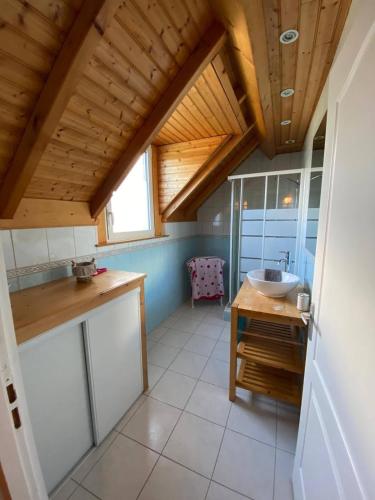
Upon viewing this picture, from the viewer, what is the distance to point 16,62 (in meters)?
0.77

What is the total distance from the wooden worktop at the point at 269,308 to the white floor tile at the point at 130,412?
3.41 ft

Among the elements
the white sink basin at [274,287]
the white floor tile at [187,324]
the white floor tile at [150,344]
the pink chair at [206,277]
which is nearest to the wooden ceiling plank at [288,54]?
the white sink basin at [274,287]

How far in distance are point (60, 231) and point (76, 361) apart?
88 centimetres

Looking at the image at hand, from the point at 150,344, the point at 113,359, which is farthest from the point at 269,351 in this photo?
the point at 150,344

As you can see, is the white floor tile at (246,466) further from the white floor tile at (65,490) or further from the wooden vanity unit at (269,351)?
the white floor tile at (65,490)

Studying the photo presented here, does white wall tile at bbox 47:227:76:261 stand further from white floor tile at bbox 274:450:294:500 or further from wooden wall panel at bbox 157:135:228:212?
white floor tile at bbox 274:450:294:500

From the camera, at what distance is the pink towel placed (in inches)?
123

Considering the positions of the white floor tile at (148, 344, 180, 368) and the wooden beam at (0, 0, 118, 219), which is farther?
the white floor tile at (148, 344, 180, 368)

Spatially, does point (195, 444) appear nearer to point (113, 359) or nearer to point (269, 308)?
point (113, 359)

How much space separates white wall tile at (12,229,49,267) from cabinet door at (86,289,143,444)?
0.57 m

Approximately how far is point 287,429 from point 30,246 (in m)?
2.08

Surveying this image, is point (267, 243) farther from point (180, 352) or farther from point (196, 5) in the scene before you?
point (196, 5)

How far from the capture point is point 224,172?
10.1 feet

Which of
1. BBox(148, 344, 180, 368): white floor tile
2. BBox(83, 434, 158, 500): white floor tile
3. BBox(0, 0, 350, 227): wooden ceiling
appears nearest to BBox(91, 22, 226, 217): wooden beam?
BBox(0, 0, 350, 227): wooden ceiling
